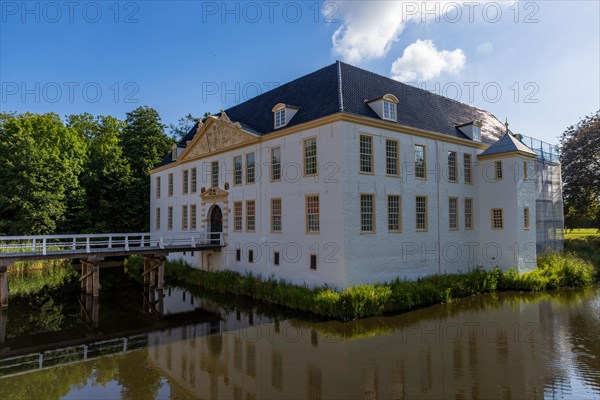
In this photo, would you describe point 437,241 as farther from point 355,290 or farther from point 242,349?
point 242,349

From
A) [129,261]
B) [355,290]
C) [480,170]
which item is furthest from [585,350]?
[129,261]

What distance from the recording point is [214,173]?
24672 mm

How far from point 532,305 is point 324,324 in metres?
9.47

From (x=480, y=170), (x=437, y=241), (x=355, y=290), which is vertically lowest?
(x=355, y=290)

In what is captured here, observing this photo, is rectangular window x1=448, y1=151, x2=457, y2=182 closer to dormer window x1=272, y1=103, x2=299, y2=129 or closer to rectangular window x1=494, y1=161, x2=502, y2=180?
rectangular window x1=494, y1=161, x2=502, y2=180

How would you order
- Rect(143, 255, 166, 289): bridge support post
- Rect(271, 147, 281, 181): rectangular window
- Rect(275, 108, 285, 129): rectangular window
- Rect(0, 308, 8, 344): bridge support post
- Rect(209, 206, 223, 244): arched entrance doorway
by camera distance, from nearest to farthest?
Rect(0, 308, 8, 344): bridge support post
Rect(271, 147, 281, 181): rectangular window
Rect(275, 108, 285, 129): rectangular window
Rect(143, 255, 166, 289): bridge support post
Rect(209, 206, 223, 244): arched entrance doorway

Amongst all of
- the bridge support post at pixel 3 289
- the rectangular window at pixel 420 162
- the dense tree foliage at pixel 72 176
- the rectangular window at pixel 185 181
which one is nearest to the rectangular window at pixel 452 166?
the rectangular window at pixel 420 162

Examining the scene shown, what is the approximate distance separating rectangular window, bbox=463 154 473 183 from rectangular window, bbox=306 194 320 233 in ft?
32.7

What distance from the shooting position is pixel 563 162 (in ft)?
116

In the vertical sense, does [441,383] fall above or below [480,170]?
below

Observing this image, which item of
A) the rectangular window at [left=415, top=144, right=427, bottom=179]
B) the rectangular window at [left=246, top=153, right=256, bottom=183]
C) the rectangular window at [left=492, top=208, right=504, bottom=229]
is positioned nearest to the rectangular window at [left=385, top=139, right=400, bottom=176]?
the rectangular window at [left=415, top=144, right=427, bottom=179]

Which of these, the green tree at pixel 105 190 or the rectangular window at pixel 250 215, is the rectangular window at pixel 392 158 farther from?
the green tree at pixel 105 190

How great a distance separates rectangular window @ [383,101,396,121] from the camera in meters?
18.3

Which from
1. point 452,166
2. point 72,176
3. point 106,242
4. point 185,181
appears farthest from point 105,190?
point 452,166
